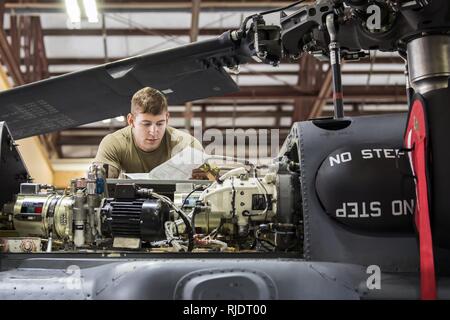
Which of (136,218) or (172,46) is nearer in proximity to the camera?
(136,218)

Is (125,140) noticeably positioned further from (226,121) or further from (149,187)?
(226,121)

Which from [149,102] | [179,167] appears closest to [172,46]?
[149,102]

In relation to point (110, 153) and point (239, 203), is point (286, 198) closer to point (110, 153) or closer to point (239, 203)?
point (239, 203)

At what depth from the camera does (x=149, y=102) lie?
4184 millimetres

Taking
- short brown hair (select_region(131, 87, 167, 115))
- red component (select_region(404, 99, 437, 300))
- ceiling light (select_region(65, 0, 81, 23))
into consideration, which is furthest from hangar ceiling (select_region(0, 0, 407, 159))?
red component (select_region(404, 99, 437, 300))

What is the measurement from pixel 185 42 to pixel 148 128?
8910 millimetres

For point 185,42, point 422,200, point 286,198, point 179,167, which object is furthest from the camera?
point 185,42

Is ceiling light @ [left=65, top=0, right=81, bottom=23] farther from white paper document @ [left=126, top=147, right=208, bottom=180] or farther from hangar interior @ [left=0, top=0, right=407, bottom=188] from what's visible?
white paper document @ [left=126, top=147, right=208, bottom=180]

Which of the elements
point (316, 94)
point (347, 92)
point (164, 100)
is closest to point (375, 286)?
point (164, 100)

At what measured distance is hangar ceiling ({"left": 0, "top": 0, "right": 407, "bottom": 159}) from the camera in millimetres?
11309

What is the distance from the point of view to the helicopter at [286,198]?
2.64m

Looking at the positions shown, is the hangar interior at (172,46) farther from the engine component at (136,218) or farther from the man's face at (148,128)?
the engine component at (136,218)
